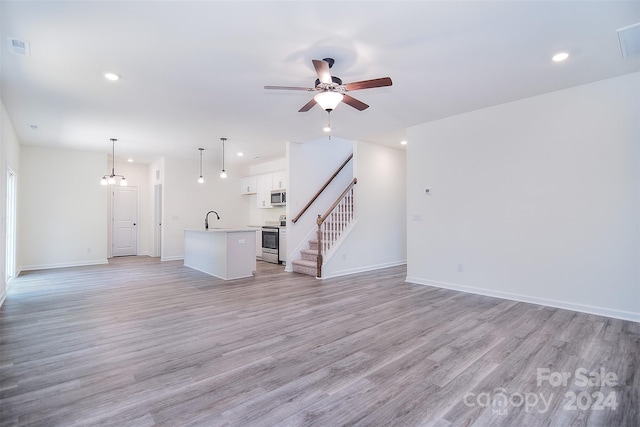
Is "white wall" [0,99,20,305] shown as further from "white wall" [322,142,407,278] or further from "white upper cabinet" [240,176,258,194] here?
"white upper cabinet" [240,176,258,194]

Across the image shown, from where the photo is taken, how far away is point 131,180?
367 inches

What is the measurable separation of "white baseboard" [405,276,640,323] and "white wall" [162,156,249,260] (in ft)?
20.9

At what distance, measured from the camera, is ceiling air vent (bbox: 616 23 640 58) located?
8.68 ft

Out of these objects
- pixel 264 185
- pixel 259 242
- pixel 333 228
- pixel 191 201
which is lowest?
pixel 259 242

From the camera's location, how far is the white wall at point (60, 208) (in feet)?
22.4

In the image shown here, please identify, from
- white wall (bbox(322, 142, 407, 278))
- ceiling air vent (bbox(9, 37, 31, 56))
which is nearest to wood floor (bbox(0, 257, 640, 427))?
white wall (bbox(322, 142, 407, 278))

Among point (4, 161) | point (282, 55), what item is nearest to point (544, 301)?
point (282, 55)

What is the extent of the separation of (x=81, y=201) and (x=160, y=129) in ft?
11.9

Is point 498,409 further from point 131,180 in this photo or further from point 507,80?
point 131,180

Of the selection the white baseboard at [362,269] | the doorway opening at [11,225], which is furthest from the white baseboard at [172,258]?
the white baseboard at [362,269]

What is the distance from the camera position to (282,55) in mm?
3000

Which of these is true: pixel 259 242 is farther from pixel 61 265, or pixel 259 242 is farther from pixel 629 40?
pixel 629 40

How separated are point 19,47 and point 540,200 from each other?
613cm

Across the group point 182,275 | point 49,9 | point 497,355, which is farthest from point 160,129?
point 497,355
